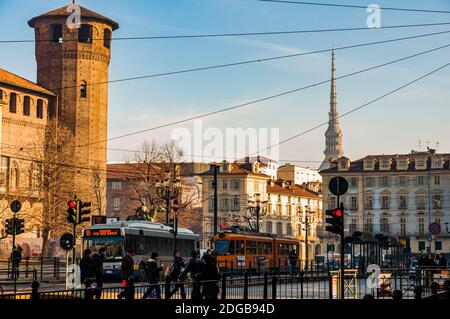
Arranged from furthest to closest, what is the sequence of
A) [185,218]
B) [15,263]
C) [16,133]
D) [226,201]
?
[226,201] < [16,133] < [185,218] < [15,263]

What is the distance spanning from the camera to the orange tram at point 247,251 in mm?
47481

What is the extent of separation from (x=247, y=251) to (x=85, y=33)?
52686mm

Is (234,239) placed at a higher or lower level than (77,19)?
lower

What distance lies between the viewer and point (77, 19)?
9494 centimetres

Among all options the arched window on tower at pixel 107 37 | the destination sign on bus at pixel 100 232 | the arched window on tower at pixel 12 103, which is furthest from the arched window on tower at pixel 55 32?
the destination sign on bus at pixel 100 232

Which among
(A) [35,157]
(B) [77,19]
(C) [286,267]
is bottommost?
(C) [286,267]

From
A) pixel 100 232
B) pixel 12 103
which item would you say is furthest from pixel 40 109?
pixel 100 232

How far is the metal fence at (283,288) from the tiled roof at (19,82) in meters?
63.4

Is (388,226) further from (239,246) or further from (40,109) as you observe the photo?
(239,246)

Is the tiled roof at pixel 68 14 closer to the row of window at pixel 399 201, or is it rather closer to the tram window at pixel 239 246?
the row of window at pixel 399 201
